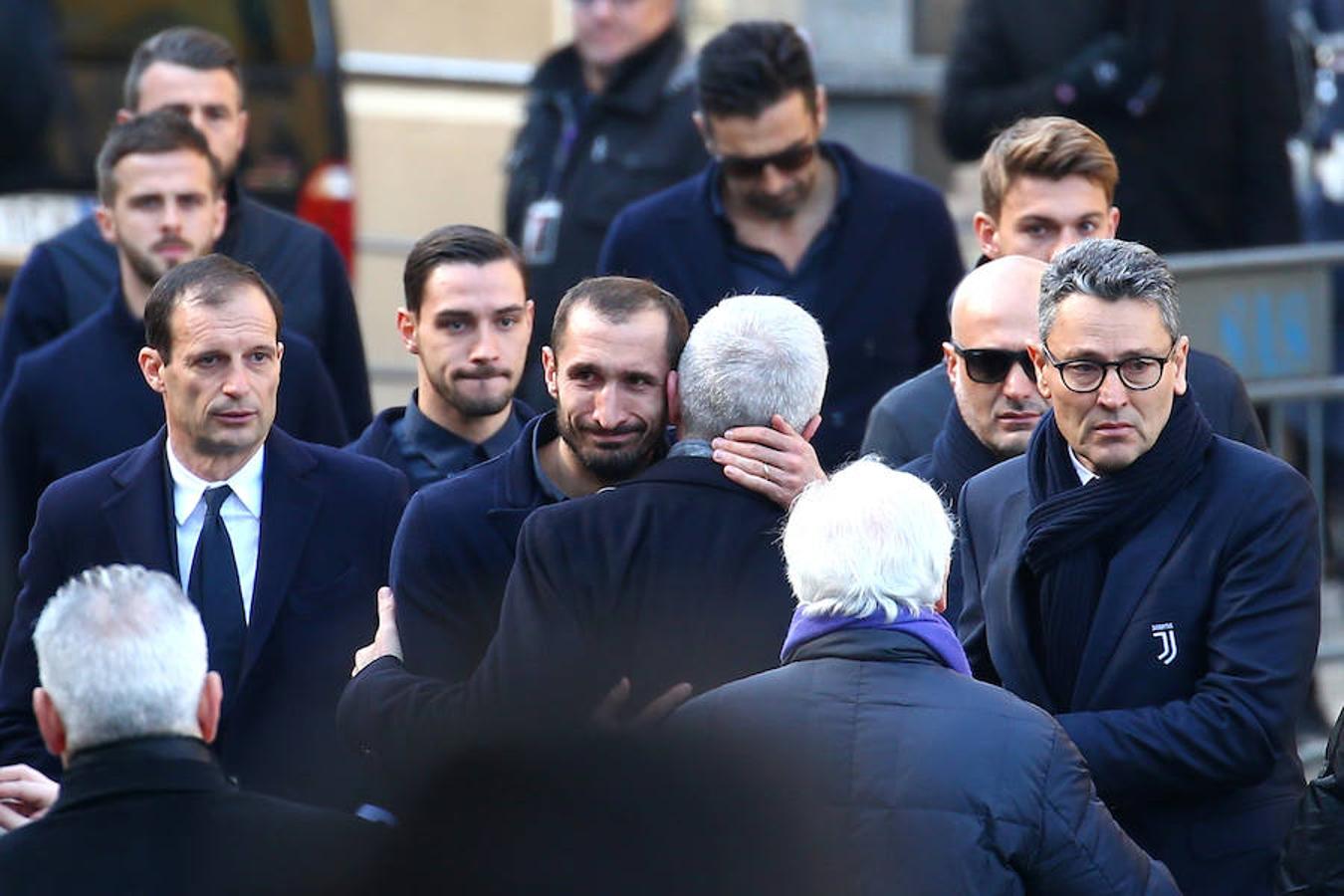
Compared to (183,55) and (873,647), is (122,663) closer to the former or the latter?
(873,647)

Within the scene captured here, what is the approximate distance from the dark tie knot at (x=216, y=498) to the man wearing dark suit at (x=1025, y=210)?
148 cm

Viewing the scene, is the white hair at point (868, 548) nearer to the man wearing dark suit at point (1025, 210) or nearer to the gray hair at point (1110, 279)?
the gray hair at point (1110, 279)

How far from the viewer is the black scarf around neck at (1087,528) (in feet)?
16.5

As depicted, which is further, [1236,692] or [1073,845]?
[1236,692]

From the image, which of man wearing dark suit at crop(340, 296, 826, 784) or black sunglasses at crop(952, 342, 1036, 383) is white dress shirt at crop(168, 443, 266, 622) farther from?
black sunglasses at crop(952, 342, 1036, 383)

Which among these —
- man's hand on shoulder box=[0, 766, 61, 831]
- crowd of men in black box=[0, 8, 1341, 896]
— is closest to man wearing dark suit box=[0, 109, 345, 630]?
crowd of men in black box=[0, 8, 1341, 896]

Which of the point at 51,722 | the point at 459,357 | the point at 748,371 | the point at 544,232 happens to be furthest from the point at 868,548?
the point at 544,232

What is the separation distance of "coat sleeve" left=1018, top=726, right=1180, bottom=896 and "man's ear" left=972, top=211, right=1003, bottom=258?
2.36m

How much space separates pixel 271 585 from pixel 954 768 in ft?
5.64

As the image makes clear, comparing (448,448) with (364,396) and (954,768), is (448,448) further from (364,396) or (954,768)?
(954,768)

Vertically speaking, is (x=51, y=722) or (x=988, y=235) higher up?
(x=988, y=235)

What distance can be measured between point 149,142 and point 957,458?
2248 millimetres

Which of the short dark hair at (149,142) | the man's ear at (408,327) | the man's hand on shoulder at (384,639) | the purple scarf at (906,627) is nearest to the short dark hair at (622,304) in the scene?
the man's hand on shoulder at (384,639)

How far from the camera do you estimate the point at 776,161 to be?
23.2 feet
